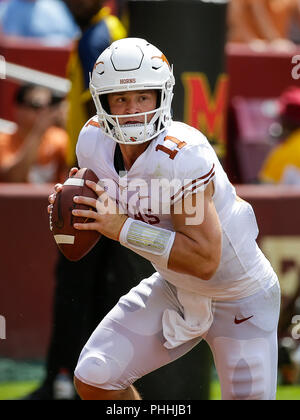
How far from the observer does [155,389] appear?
16.9 ft

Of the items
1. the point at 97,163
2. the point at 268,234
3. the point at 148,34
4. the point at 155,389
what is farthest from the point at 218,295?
the point at 268,234

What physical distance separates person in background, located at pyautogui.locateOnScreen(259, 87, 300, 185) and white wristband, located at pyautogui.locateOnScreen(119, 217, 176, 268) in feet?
9.21

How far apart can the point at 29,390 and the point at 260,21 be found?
502 cm

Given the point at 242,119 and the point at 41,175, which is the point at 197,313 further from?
the point at 242,119

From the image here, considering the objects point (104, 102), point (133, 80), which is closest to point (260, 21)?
point (104, 102)

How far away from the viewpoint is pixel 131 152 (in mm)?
4039

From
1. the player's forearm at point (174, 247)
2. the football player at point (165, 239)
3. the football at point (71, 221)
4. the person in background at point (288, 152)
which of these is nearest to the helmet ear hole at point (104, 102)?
the football player at point (165, 239)

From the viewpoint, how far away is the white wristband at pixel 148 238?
3.86 m

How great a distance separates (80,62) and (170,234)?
1.80 metres

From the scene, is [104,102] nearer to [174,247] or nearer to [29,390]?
[174,247]

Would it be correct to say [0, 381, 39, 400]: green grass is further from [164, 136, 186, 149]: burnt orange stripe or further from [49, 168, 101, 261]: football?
[164, 136, 186, 149]: burnt orange stripe

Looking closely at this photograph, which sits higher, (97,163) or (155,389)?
(97,163)

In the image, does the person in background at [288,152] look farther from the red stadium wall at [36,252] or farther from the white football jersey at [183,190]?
the white football jersey at [183,190]

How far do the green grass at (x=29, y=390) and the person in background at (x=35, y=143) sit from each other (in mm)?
1445
